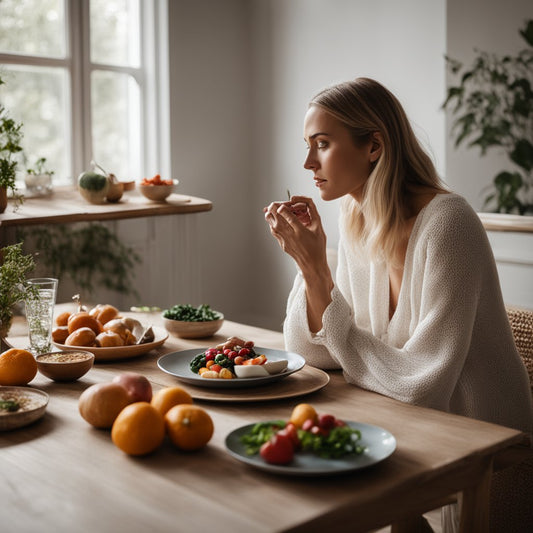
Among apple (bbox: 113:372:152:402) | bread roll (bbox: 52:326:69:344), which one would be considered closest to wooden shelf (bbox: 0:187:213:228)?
bread roll (bbox: 52:326:69:344)

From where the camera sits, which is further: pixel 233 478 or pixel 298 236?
pixel 298 236

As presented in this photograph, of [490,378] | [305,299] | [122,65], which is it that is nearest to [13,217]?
[122,65]

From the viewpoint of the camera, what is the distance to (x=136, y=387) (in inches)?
54.8

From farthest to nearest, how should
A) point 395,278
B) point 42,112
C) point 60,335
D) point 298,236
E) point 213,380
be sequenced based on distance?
1. point 42,112
2. point 395,278
3. point 60,335
4. point 298,236
5. point 213,380

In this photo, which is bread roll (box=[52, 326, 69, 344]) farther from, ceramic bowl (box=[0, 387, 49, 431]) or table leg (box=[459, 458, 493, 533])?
table leg (box=[459, 458, 493, 533])

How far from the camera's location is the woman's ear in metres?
1.94

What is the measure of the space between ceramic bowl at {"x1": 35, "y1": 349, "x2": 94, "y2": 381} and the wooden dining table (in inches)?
2.7

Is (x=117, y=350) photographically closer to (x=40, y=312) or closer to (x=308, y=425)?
(x=40, y=312)

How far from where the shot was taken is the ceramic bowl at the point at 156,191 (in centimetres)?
382

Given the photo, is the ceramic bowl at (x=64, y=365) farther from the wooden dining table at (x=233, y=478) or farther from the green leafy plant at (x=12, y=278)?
the green leafy plant at (x=12, y=278)

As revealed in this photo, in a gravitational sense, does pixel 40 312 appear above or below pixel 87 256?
above

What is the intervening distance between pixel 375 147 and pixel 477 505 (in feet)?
3.14

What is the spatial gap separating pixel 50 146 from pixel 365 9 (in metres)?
1.83

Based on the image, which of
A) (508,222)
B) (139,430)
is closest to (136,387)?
(139,430)
